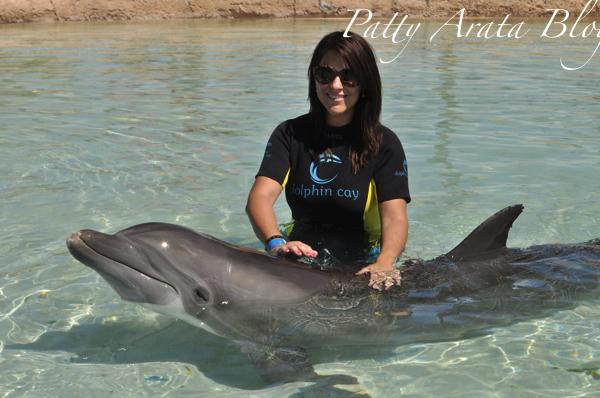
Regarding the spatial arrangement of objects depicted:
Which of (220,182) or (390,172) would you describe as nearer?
(390,172)

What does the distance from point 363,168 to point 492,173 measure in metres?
3.13

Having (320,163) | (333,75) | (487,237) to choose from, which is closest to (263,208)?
(320,163)

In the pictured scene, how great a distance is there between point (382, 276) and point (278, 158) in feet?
3.34

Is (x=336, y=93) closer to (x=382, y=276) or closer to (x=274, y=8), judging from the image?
(x=382, y=276)

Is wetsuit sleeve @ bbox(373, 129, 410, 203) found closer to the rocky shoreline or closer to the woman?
the woman

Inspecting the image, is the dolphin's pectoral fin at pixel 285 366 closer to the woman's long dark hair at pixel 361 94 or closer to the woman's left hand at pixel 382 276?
the woman's left hand at pixel 382 276

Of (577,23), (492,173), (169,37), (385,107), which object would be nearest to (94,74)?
(385,107)

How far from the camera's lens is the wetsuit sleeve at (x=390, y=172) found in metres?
4.54

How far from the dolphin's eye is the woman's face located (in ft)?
4.22

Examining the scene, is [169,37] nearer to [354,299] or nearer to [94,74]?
[94,74]

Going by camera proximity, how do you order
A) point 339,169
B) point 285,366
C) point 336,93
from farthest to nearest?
point 339,169, point 336,93, point 285,366

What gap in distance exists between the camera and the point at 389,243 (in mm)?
4309

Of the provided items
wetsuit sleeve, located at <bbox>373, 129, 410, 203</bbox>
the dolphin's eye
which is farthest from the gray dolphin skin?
wetsuit sleeve, located at <bbox>373, 129, 410, 203</bbox>

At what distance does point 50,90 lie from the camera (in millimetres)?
12000
